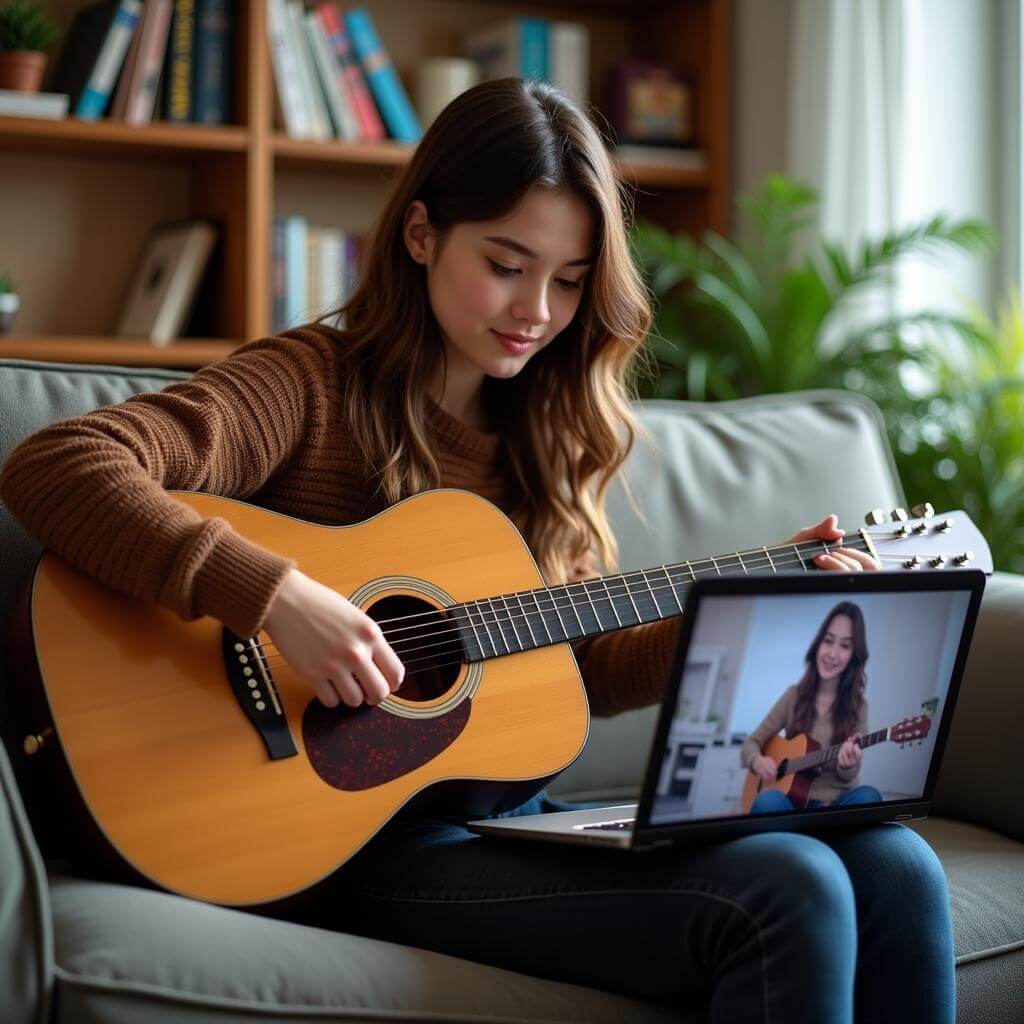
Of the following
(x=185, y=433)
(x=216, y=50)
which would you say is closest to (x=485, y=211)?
(x=185, y=433)

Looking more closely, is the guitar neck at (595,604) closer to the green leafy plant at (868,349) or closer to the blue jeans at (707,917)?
the blue jeans at (707,917)

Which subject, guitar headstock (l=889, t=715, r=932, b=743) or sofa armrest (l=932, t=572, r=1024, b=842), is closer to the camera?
guitar headstock (l=889, t=715, r=932, b=743)

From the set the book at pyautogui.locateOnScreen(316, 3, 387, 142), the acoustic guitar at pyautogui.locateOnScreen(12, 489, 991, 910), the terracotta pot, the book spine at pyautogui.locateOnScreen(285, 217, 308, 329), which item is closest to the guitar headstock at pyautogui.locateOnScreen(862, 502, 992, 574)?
the acoustic guitar at pyautogui.locateOnScreen(12, 489, 991, 910)

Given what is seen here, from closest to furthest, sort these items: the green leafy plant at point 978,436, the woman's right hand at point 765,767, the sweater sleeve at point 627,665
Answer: the woman's right hand at point 765,767
the sweater sleeve at point 627,665
the green leafy plant at point 978,436

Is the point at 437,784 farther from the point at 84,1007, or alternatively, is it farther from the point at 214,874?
the point at 84,1007

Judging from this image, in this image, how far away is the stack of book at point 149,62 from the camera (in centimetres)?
246

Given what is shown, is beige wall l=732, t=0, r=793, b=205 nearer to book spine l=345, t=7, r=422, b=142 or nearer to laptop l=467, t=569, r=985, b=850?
book spine l=345, t=7, r=422, b=142

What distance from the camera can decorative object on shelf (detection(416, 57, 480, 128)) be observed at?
108 inches

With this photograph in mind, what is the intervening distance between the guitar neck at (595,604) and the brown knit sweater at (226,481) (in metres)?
0.09

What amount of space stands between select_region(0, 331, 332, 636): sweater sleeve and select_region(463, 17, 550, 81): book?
1.76 metres

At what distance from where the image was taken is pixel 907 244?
92.7 inches

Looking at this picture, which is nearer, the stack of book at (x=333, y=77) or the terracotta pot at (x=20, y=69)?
the terracotta pot at (x=20, y=69)

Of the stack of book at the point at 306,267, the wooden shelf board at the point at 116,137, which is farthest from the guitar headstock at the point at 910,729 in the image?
the wooden shelf board at the point at 116,137

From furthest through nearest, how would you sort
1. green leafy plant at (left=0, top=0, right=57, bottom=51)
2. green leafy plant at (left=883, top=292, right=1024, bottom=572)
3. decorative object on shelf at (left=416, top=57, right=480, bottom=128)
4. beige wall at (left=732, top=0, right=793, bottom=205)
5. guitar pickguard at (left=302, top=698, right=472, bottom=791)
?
beige wall at (left=732, top=0, right=793, bottom=205) → decorative object on shelf at (left=416, top=57, right=480, bottom=128) → green leafy plant at (left=0, top=0, right=57, bottom=51) → green leafy plant at (left=883, top=292, right=1024, bottom=572) → guitar pickguard at (left=302, top=698, right=472, bottom=791)
